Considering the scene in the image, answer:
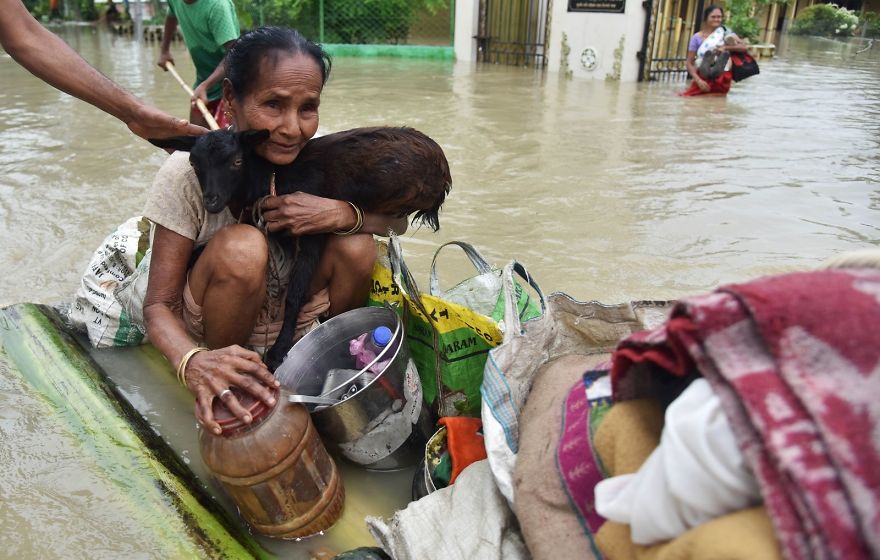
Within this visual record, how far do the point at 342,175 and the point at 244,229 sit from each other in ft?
1.53

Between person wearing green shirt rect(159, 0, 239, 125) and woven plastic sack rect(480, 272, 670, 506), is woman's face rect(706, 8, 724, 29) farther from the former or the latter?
woven plastic sack rect(480, 272, 670, 506)

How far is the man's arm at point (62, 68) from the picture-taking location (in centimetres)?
226

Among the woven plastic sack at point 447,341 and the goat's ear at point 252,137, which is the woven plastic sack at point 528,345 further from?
the goat's ear at point 252,137

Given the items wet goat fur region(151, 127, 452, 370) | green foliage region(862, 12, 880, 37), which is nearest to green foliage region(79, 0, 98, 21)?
wet goat fur region(151, 127, 452, 370)

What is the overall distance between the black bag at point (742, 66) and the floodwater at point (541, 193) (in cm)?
39

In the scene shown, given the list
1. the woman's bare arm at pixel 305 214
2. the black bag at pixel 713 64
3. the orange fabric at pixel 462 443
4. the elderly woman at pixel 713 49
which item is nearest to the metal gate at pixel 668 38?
the elderly woman at pixel 713 49

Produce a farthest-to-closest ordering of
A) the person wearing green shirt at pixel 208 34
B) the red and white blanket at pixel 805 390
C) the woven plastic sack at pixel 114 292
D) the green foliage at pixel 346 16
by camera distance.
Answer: the green foliage at pixel 346 16 → the person wearing green shirt at pixel 208 34 → the woven plastic sack at pixel 114 292 → the red and white blanket at pixel 805 390

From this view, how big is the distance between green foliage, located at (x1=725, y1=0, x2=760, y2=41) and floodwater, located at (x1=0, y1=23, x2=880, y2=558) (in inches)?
275

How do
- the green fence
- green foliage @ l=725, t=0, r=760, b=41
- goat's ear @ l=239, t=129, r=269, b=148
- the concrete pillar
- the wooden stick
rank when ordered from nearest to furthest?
goat's ear @ l=239, t=129, r=269, b=148 → the wooden stick → the concrete pillar → the green fence → green foliage @ l=725, t=0, r=760, b=41

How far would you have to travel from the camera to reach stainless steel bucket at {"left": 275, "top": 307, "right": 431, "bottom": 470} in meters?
1.84

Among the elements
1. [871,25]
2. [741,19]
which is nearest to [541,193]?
[741,19]

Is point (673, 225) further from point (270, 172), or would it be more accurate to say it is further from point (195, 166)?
point (195, 166)

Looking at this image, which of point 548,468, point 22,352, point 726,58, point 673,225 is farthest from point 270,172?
point 726,58

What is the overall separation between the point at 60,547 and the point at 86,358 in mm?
992
